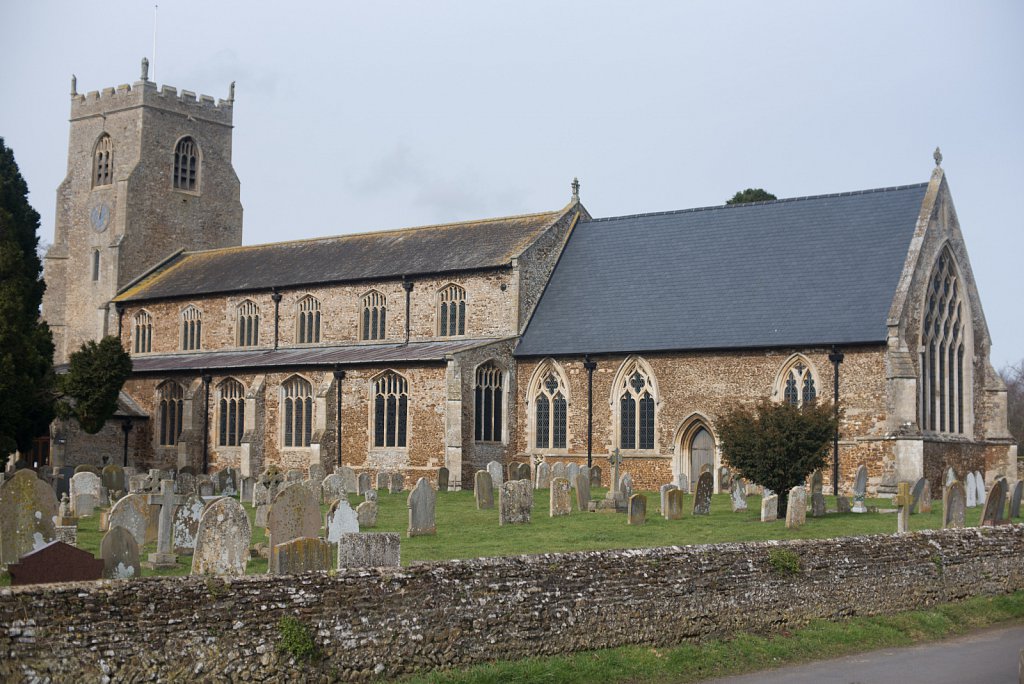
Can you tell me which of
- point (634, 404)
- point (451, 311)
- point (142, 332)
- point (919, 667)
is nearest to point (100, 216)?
point (142, 332)

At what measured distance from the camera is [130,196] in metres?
51.7

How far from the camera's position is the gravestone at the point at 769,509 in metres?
24.1

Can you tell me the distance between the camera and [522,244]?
40.2 meters

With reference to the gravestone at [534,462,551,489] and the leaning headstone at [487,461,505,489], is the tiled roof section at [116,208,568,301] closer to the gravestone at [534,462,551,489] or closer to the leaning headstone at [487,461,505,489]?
the gravestone at [534,462,551,489]

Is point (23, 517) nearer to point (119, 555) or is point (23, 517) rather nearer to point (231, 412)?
point (119, 555)

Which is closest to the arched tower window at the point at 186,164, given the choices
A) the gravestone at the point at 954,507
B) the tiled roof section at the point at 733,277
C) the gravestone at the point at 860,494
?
the tiled roof section at the point at 733,277

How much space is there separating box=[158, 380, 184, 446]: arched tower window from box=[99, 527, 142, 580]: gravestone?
29.8 meters

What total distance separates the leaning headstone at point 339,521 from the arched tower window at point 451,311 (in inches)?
881

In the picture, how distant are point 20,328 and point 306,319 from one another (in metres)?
Answer: 13.9

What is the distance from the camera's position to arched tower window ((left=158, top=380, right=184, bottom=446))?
43062 mm

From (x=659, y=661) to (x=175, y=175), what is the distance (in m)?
44.9

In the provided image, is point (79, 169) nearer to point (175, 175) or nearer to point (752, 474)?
point (175, 175)

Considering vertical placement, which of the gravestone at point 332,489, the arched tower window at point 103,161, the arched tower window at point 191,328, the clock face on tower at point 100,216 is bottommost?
the gravestone at point 332,489

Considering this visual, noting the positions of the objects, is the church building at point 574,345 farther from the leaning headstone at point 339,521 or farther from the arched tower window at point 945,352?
the leaning headstone at point 339,521
